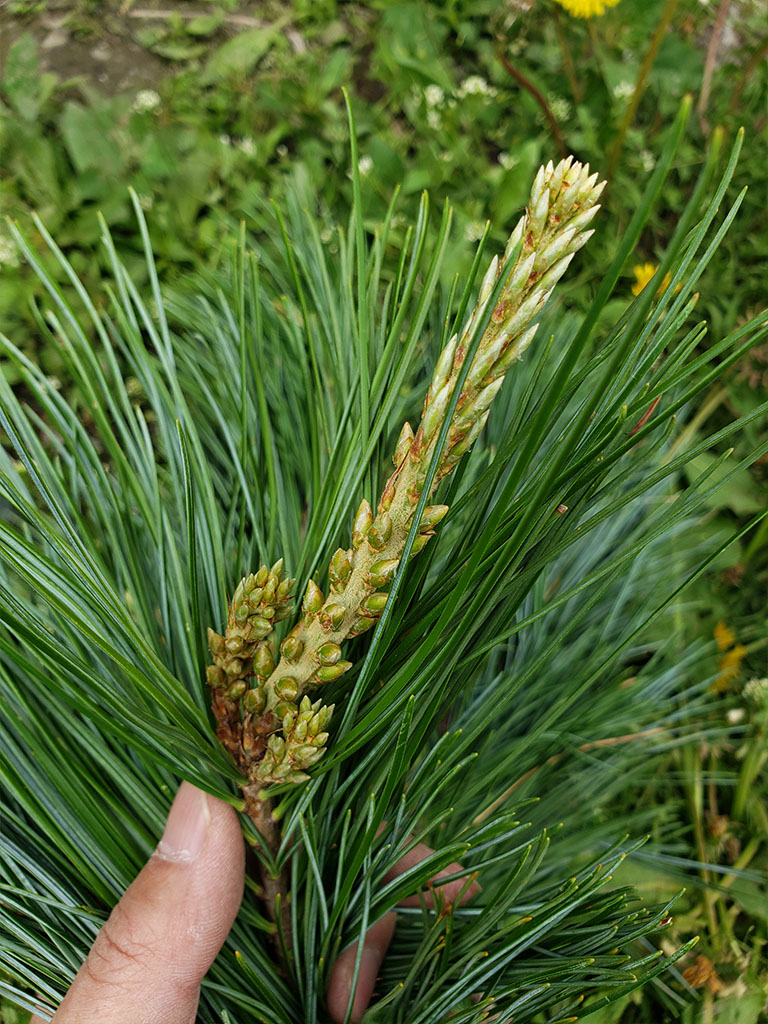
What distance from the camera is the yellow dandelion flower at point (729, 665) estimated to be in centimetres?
97

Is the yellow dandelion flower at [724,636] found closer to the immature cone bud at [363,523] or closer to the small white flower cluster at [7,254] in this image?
the immature cone bud at [363,523]

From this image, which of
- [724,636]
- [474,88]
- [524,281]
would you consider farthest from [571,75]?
[524,281]

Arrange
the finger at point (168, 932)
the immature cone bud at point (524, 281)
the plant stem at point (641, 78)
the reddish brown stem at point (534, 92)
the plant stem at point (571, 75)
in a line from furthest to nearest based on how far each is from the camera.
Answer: the plant stem at point (571, 75)
the reddish brown stem at point (534, 92)
the plant stem at point (641, 78)
the finger at point (168, 932)
the immature cone bud at point (524, 281)

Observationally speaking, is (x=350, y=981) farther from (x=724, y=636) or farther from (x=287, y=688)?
(x=724, y=636)

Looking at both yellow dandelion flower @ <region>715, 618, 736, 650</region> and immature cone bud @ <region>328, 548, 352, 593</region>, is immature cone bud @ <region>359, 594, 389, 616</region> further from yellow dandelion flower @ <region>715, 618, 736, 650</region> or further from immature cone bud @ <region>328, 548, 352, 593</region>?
yellow dandelion flower @ <region>715, 618, 736, 650</region>

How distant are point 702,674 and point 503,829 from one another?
2.40 ft

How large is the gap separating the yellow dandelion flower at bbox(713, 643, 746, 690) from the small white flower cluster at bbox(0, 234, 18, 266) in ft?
3.71

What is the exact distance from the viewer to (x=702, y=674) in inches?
39.7

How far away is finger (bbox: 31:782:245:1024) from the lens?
43 cm

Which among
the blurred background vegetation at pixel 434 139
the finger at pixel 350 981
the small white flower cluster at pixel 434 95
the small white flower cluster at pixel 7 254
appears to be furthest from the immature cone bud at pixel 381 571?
the small white flower cluster at pixel 434 95

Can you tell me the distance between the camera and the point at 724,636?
99 centimetres

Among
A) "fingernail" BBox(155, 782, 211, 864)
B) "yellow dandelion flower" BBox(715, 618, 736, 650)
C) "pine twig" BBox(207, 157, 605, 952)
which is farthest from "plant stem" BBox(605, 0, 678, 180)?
"fingernail" BBox(155, 782, 211, 864)

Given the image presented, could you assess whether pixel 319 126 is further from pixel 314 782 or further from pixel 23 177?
pixel 314 782

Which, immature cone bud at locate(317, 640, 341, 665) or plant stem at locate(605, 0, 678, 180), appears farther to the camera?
plant stem at locate(605, 0, 678, 180)
